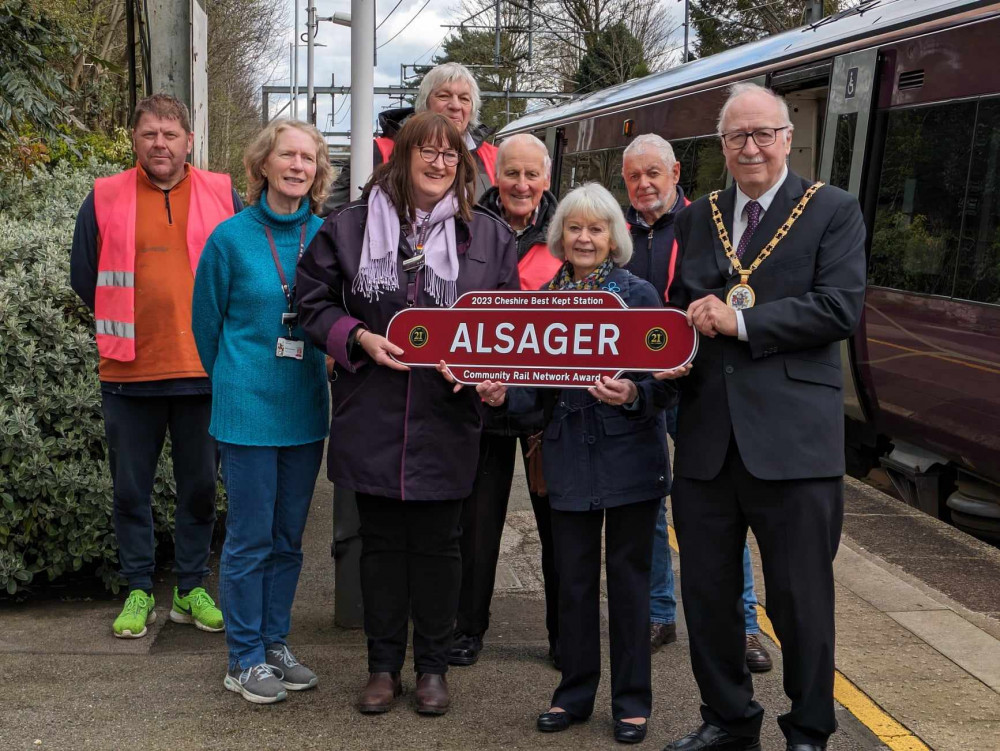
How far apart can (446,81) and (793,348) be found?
210 cm

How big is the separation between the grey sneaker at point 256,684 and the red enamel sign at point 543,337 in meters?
1.15

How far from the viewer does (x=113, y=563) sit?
4926mm

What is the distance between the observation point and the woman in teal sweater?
390 centimetres

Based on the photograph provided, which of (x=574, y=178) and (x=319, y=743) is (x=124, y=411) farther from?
(x=574, y=178)

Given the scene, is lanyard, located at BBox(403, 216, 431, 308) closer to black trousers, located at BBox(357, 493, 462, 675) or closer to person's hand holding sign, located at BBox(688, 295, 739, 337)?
black trousers, located at BBox(357, 493, 462, 675)

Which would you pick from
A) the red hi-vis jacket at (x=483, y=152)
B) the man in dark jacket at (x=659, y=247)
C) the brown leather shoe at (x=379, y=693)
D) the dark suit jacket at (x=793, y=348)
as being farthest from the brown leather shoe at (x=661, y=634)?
the red hi-vis jacket at (x=483, y=152)

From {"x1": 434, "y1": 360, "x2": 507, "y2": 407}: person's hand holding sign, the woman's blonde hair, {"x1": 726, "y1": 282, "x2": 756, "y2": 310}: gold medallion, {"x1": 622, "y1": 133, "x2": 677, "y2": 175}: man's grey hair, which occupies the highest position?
{"x1": 622, "y1": 133, "x2": 677, "y2": 175}: man's grey hair

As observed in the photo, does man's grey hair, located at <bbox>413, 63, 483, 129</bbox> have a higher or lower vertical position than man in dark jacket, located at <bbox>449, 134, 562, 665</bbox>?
higher

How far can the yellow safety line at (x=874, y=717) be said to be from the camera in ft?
Result: 11.8

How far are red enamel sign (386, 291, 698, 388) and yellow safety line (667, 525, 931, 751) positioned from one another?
38.4 inches

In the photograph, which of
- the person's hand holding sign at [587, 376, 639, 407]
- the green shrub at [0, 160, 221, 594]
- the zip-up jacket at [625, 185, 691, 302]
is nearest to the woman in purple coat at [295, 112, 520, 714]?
the person's hand holding sign at [587, 376, 639, 407]

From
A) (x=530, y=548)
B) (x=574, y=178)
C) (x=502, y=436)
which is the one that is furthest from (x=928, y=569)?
(x=574, y=178)

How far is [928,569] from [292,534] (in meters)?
3.09

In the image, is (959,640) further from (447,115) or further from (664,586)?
(447,115)
